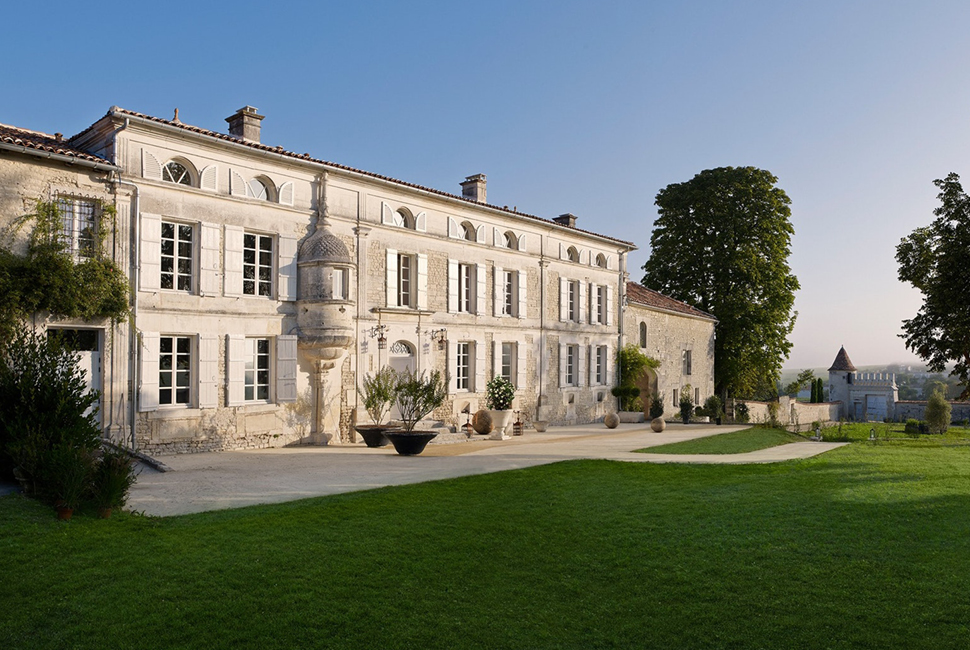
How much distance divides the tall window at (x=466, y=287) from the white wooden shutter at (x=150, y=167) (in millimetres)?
9113

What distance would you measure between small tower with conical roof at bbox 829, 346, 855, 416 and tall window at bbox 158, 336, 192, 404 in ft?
156

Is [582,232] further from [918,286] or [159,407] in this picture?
[159,407]

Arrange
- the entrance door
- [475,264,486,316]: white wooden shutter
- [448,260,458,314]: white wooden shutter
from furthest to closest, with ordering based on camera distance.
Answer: [475,264,486,316]: white wooden shutter → [448,260,458,314]: white wooden shutter → the entrance door

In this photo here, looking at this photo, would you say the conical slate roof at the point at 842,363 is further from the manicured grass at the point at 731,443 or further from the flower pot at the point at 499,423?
the flower pot at the point at 499,423

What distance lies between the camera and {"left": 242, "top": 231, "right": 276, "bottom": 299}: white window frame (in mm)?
15695

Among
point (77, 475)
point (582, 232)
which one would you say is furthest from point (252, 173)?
point (582, 232)

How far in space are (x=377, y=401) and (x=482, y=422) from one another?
3.45 m

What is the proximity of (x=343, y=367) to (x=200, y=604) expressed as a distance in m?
11.9

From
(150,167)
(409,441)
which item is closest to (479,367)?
(409,441)

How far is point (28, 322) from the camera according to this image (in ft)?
39.5

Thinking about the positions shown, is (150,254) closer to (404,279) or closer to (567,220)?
(404,279)

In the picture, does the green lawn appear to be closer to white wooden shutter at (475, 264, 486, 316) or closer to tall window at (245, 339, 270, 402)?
tall window at (245, 339, 270, 402)

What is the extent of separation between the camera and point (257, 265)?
1581 centimetres

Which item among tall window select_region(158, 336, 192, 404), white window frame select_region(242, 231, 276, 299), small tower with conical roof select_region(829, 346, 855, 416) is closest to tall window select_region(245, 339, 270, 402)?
white window frame select_region(242, 231, 276, 299)
